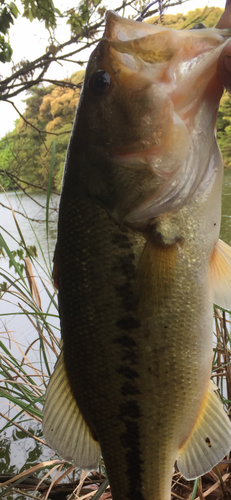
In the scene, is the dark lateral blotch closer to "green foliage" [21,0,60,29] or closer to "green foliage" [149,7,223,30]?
"green foliage" [149,7,223,30]

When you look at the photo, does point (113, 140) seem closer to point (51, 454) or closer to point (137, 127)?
point (137, 127)

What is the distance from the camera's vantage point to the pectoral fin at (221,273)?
98 cm

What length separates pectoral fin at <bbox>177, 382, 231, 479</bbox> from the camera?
38.8 inches

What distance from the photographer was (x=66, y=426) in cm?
103

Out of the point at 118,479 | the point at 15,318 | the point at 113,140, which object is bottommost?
the point at 118,479

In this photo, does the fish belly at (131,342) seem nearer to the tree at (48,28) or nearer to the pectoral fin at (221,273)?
the pectoral fin at (221,273)

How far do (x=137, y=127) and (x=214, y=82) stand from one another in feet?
0.73

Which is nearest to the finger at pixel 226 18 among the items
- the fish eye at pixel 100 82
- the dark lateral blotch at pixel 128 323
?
the fish eye at pixel 100 82

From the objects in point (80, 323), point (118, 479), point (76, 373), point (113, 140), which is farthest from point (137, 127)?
point (118, 479)

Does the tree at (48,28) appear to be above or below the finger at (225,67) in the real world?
above

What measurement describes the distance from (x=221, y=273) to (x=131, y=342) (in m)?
0.32

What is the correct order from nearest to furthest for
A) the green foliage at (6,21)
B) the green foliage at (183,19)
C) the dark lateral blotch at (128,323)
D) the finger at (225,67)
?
the finger at (225,67), the dark lateral blotch at (128,323), the green foliage at (183,19), the green foliage at (6,21)

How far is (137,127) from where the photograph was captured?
3.13ft

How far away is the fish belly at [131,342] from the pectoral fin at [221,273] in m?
0.07
